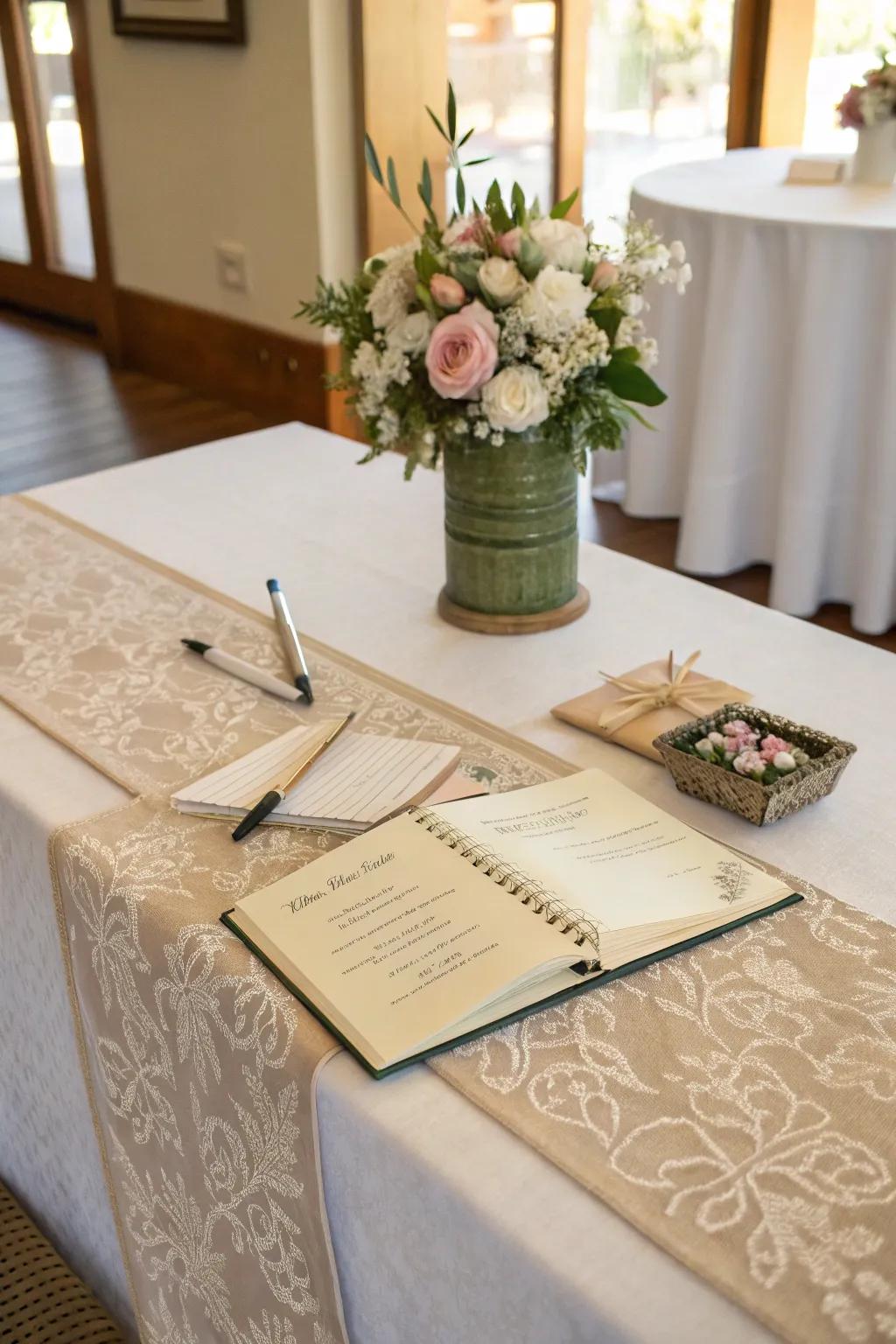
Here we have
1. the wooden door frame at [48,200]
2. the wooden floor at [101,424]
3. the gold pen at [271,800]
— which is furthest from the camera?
the wooden door frame at [48,200]

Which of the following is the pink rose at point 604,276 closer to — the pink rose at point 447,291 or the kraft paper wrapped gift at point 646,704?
the pink rose at point 447,291

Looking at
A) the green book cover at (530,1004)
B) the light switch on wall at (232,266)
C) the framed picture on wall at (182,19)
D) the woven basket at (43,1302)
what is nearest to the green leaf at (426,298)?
the green book cover at (530,1004)

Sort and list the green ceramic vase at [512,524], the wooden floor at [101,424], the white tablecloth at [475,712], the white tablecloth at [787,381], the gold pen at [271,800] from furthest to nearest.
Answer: the wooden floor at [101,424], the white tablecloth at [787,381], the green ceramic vase at [512,524], the gold pen at [271,800], the white tablecloth at [475,712]

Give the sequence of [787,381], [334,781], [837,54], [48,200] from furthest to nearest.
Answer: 1. [48,200]
2. [837,54]
3. [787,381]
4. [334,781]

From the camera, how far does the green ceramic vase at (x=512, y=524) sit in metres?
1.18

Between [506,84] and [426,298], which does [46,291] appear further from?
[426,298]

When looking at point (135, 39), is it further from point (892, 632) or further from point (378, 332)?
point (378, 332)

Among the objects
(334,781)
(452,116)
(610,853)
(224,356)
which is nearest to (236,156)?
(224,356)

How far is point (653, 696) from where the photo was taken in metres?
1.05

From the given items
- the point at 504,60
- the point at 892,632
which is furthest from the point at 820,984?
the point at 504,60

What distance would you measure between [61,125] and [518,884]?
15.5 ft

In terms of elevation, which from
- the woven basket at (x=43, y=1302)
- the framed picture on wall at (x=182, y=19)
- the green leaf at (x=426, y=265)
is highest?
the framed picture on wall at (x=182, y=19)

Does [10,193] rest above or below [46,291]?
above

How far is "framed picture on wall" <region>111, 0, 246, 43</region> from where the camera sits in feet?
11.5
